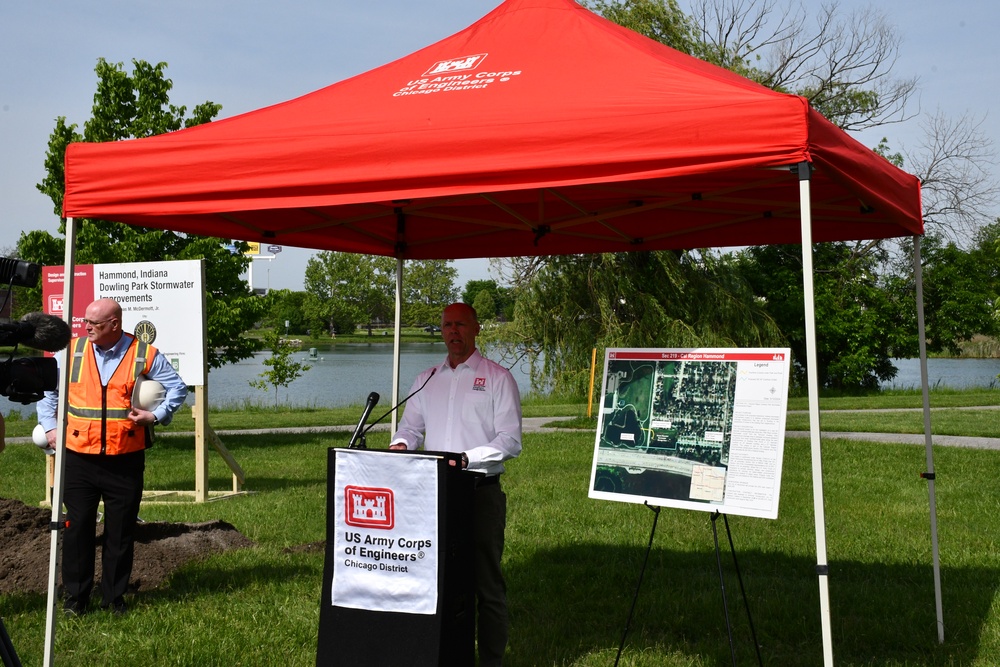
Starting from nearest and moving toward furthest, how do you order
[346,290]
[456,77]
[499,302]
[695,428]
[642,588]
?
[695,428], [456,77], [642,588], [499,302], [346,290]

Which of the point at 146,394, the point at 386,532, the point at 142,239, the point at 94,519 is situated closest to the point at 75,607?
the point at 94,519

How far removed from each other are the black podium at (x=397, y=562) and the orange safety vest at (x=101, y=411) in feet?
6.64

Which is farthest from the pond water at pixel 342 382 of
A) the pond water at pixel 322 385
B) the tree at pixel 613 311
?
the tree at pixel 613 311

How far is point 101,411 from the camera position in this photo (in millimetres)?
5711

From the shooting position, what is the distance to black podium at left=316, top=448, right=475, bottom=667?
4.14 meters

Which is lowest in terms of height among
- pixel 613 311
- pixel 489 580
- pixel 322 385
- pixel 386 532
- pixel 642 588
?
pixel 642 588

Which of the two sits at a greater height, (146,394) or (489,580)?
(146,394)

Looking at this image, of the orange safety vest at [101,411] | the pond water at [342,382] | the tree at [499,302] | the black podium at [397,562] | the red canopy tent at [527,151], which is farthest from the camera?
the pond water at [342,382]

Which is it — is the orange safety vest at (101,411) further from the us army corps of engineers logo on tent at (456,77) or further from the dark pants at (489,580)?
the us army corps of engineers logo on tent at (456,77)

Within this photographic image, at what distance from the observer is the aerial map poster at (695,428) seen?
4.22 meters

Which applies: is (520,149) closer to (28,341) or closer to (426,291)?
(28,341)

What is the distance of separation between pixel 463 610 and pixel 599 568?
2.66 m

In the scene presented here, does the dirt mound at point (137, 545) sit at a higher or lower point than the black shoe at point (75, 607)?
higher

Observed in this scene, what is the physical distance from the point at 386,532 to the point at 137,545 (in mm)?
3643
